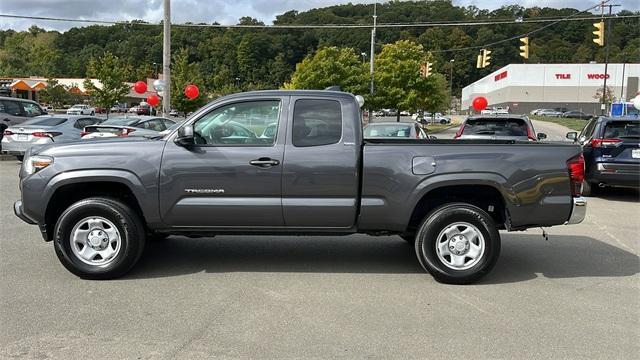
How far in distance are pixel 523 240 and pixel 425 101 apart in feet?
110

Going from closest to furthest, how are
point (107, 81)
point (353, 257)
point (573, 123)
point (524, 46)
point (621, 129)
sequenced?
point (353, 257) < point (621, 129) < point (524, 46) < point (107, 81) < point (573, 123)

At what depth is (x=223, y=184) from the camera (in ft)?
18.1

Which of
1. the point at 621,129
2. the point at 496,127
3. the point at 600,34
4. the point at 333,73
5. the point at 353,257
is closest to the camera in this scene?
the point at 353,257

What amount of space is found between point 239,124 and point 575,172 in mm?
3401

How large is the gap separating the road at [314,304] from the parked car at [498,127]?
14.1ft

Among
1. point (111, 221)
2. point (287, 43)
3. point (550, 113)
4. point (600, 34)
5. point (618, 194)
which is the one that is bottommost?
point (618, 194)

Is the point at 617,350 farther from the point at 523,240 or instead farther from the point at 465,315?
the point at 523,240

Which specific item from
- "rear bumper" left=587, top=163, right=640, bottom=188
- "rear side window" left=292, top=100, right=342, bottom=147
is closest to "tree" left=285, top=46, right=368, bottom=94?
"rear bumper" left=587, top=163, right=640, bottom=188

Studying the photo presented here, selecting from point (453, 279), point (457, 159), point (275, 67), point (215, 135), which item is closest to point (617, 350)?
point (453, 279)

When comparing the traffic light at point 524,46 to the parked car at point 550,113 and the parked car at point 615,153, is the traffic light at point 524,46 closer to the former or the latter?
the parked car at point 615,153

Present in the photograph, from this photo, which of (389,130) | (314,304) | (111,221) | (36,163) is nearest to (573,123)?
(389,130)

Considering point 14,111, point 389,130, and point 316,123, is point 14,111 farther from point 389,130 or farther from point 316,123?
point 316,123

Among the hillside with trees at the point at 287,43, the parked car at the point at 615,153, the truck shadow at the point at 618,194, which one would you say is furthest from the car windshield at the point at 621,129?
the hillside with trees at the point at 287,43

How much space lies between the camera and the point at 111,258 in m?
5.64
